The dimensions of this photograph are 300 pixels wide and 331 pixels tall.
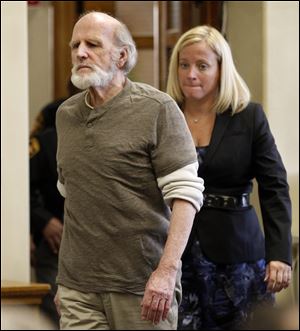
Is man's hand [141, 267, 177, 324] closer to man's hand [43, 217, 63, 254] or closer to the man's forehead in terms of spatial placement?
Result: the man's forehead

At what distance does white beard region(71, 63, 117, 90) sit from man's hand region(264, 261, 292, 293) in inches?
28.1

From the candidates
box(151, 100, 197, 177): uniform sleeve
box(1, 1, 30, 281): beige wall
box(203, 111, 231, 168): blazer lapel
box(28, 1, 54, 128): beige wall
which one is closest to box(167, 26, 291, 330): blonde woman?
box(203, 111, 231, 168): blazer lapel

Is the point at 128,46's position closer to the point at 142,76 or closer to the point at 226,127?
the point at 226,127

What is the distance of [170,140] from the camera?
2.07 meters

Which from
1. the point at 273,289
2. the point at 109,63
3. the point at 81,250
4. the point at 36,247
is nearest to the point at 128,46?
the point at 109,63

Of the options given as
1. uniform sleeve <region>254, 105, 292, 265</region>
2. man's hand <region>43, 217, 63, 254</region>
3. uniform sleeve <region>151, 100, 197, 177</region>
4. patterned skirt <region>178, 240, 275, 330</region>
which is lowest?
man's hand <region>43, 217, 63, 254</region>

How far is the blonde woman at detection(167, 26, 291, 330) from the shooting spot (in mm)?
2463

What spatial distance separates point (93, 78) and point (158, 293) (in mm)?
436

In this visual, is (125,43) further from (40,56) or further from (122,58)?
(40,56)

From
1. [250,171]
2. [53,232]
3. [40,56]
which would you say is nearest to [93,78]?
[250,171]

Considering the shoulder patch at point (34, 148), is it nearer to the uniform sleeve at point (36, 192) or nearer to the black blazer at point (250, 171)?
the uniform sleeve at point (36, 192)

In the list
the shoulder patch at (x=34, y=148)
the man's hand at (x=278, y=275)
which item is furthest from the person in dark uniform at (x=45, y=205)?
the man's hand at (x=278, y=275)

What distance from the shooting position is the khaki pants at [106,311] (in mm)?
2146

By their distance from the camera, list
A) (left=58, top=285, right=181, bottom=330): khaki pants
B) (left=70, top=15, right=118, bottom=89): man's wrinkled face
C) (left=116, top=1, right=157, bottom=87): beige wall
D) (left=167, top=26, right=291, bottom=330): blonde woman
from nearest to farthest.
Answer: (left=70, top=15, right=118, bottom=89): man's wrinkled face
(left=58, top=285, right=181, bottom=330): khaki pants
(left=167, top=26, right=291, bottom=330): blonde woman
(left=116, top=1, right=157, bottom=87): beige wall
